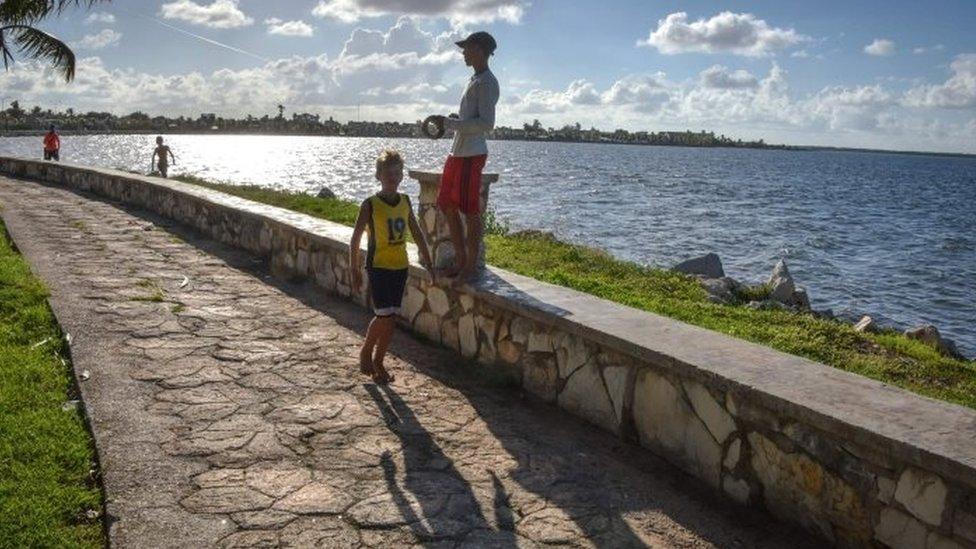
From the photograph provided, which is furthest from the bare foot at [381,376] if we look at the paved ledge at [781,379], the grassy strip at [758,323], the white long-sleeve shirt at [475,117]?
the grassy strip at [758,323]

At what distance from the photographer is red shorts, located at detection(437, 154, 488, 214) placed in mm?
5695

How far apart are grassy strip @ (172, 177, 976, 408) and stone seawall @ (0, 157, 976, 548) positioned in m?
2.00

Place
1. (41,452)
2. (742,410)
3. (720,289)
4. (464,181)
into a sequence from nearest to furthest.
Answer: (742,410) → (41,452) → (464,181) → (720,289)

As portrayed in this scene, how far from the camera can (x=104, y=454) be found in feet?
12.4

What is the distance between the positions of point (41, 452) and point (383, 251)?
88.7 inches

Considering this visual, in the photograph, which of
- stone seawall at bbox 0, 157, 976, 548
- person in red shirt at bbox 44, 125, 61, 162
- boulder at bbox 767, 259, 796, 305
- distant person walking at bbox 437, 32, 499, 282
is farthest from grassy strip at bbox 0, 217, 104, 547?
person in red shirt at bbox 44, 125, 61, 162

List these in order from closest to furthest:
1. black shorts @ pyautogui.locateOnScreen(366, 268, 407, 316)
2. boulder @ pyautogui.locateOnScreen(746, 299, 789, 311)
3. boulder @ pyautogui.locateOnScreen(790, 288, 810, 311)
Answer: black shorts @ pyautogui.locateOnScreen(366, 268, 407, 316)
boulder @ pyautogui.locateOnScreen(746, 299, 789, 311)
boulder @ pyautogui.locateOnScreen(790, 288, 810, 311)

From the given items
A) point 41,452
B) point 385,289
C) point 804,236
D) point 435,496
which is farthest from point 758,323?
point 804,236

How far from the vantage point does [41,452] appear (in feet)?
12.2

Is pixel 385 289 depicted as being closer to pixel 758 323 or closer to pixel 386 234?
pixel 386 234

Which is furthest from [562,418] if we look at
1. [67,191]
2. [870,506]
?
[67,191]

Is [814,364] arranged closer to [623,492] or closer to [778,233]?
[623,492]

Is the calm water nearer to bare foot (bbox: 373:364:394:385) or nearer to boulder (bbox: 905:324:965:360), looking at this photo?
boulder (bbox: 905:324:965:360)

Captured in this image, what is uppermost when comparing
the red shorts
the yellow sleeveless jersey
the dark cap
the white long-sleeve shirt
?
the dark cap
